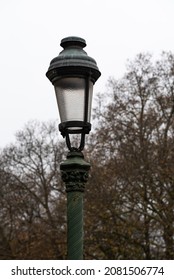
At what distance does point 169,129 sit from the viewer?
28.0 m

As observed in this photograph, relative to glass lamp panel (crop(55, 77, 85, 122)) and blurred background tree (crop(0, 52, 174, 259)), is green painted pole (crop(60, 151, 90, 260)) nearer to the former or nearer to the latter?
glass lamp panel (crop(55, 77, 85, 122))

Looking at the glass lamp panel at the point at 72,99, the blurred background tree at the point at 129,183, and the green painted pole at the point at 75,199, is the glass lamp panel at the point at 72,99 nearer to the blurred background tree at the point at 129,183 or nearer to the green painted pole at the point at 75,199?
the green painted pole at the point at 75,199

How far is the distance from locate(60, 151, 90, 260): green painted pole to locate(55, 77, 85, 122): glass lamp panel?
0.36 m

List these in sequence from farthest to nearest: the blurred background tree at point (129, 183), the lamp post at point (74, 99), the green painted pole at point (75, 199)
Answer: the blurred background tree at point (129, 183) → the lamp post at point (74, 99) → the green painted pole at point (75, 199)

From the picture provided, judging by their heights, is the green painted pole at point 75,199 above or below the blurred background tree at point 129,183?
below

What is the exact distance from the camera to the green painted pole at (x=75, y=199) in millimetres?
5359

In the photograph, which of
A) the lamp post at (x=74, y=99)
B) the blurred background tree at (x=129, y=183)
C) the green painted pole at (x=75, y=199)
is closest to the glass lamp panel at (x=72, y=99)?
the lamp post at (x=74, y=99)

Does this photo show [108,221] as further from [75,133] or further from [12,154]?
[75,133]

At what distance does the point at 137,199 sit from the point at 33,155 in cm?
1655

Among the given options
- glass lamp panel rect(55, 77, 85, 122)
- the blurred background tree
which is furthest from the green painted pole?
the blurred background tree

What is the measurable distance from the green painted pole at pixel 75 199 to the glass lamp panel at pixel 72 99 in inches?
14.2
